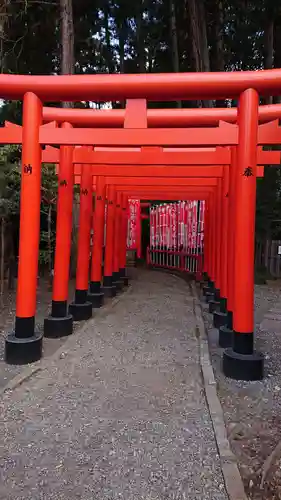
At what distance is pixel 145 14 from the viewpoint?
641 inches

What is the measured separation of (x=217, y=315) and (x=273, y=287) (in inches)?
240

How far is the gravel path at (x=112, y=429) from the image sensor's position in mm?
2244

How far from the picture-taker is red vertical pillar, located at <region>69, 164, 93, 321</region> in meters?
6.87

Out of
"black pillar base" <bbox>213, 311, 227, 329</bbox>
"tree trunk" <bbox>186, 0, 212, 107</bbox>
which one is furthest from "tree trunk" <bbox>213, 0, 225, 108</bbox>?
"black pillar base" <bbox>213, 311, 227, 329</bbox>

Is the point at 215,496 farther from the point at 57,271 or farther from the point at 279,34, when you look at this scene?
the point at 279,34

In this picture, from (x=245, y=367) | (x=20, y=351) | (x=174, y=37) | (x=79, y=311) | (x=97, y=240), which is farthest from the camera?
(x=174, y=37)

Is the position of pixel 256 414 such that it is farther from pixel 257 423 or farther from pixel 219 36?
pixel 219 36

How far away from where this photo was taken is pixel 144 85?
423cm

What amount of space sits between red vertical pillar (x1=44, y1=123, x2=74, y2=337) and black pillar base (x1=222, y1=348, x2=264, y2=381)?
2.63 metres

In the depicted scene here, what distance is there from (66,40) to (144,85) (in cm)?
694

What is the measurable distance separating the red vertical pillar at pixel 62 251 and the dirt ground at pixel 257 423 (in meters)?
2.22

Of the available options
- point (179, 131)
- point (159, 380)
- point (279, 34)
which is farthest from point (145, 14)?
point (159, 380)

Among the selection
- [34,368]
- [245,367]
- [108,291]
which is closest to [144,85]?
[245,367]

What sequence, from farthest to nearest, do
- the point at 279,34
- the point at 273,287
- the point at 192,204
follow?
the point at 279,34 → the point at 192,204 → the point at 273,287
